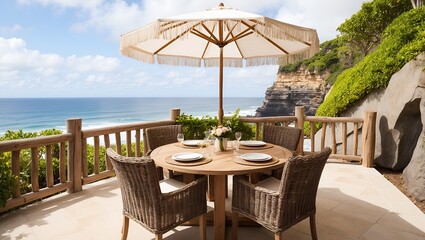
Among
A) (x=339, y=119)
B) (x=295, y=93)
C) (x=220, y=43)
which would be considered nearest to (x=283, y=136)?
(x=220, y=43)

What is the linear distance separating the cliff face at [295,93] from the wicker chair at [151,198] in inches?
1115

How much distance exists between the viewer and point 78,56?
205 feet

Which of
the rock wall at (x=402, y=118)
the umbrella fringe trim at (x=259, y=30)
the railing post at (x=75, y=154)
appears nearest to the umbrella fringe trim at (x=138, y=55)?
the umbrella fringe trim at (x=259, y=30)

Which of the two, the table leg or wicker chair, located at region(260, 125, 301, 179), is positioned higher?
wicker chair, located at region(260, 125, 301, 179)

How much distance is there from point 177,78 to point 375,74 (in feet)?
221

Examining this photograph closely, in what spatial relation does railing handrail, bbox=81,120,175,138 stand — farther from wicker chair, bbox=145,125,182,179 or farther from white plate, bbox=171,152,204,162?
white plate, bbox=171,152,204,162

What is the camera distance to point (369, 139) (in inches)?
188

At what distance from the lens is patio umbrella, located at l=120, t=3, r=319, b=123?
2.42m

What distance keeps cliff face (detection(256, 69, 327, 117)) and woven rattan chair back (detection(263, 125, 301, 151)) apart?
2646 centimetres

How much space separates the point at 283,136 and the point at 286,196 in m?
1.66

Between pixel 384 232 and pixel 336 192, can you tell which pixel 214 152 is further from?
pixel 336 192

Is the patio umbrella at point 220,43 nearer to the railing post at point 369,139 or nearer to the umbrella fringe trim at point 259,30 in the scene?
the umbrella fringe trim at point 259,30

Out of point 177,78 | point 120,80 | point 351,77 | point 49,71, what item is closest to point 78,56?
point 49,71

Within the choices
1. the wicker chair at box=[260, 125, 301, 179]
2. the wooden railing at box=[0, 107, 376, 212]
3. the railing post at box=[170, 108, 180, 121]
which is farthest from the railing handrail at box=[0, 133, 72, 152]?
the wicker chair at box=[260, 125, 301, 179]
